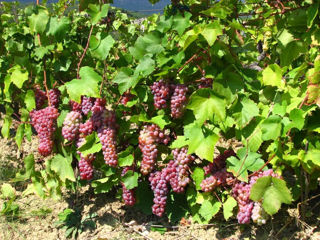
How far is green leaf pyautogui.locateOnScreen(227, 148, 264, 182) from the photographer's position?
2041mm

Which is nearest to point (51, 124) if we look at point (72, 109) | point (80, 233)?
point (72, 109)

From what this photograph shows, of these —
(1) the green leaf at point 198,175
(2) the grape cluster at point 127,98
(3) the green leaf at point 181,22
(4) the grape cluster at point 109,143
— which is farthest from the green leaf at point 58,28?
(1) the green leaf at point 198,175

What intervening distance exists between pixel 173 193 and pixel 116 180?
1.38 feet

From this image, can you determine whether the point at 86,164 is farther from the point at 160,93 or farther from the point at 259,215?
the point at 259,215

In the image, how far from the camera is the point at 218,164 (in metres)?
2.27

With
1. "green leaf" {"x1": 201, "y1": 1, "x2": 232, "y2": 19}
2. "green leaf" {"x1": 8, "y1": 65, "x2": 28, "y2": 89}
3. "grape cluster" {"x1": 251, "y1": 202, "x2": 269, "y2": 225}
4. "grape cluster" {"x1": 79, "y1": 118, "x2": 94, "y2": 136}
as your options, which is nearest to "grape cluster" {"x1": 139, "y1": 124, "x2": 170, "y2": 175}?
"grape cluster" {"x1": 79, "y1": 118, "x2": 94, "y2": 136}

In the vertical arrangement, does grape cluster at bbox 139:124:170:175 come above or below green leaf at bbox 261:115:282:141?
below

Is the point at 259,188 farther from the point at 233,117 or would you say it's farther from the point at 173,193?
the point at 173,193

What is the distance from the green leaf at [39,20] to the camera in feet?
7.55

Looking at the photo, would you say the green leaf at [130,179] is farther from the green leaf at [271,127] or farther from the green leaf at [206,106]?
the green leaf at [271,127]

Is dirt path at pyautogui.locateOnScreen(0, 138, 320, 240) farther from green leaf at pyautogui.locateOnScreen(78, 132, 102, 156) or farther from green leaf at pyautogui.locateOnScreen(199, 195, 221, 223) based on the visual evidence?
green leaf at pyautogui.locateOnScreen(78, 132, 102, 156)

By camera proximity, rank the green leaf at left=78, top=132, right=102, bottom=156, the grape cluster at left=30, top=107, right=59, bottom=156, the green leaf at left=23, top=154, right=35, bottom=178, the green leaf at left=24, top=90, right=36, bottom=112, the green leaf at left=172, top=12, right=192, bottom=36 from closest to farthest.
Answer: the green leaf at left=172, top=12, right=192, bottom=36 → the green leaf at left=78, top=132, right=102, bottom=156 → the grape cluster at left=30, top=107, right=59, bottom=156 → the green leaf at left=24, top=90, right=36, bottom=112 → the green leaf at left=23, top=154, right=35, bottom=178

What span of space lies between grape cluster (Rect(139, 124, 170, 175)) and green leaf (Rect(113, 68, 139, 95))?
30cm

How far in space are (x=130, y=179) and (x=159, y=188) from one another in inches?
8.0
